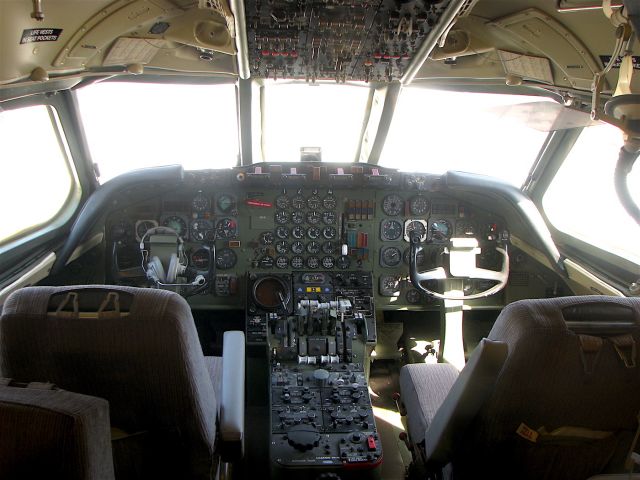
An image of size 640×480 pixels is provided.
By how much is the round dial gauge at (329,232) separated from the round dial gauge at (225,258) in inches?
26.3

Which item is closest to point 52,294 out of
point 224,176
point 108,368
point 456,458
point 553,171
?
point 108,368

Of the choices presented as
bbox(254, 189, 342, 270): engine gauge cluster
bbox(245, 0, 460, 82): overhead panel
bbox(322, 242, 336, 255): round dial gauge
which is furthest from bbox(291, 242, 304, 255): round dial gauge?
bbox(245, 0, 460, 82): overhead panel

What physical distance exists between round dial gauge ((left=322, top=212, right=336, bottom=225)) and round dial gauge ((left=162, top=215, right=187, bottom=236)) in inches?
39.4

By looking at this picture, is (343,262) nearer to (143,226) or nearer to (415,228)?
(415,228)

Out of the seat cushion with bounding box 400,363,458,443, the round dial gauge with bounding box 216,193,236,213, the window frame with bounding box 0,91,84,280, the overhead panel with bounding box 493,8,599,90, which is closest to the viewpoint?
the seat cushion with bounding box 400,363,458,443

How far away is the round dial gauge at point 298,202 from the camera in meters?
4.27

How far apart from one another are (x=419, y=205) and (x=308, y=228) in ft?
2.72

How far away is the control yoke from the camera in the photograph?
4125 millimetres

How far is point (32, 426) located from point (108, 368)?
0.67m

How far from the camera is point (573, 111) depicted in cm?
359

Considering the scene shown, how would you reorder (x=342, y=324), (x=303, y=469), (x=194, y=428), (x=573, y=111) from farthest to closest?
(x=342, y=324) → (x=573, y=111) → (x=303, y=469) → (x=194, y=428)

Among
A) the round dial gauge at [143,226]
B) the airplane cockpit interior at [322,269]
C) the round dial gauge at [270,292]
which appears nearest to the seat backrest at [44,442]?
the airplane cockpit interior at [322,269]

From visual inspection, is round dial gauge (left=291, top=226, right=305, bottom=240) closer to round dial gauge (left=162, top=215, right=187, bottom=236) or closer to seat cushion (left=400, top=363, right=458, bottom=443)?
round dial gauge (left=162, top=215, right=187, bottom=236)

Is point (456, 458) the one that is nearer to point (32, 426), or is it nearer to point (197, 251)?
point (32, 426)
